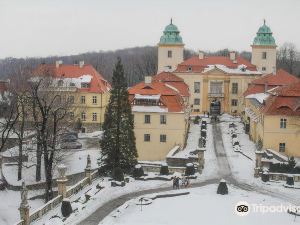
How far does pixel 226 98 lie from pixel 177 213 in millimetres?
42507

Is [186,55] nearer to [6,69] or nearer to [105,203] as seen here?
[6,69]

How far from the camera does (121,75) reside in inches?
1521

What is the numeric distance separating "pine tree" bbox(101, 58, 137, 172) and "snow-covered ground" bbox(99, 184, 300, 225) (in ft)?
21.1

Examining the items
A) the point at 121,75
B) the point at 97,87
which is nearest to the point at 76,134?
the point at 97,87

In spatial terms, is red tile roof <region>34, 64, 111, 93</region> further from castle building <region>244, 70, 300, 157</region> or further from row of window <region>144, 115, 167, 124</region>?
castle building <region>244, 70, 300, 157</region>

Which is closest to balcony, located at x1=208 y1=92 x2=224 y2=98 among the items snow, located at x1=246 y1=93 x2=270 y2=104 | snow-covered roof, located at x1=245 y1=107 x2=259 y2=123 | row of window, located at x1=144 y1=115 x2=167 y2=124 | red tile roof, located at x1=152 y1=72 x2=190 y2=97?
red tile roof, located at x1=152 y1=72 x2=190 y2=97

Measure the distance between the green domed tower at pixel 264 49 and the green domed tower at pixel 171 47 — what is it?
10265 millimetres

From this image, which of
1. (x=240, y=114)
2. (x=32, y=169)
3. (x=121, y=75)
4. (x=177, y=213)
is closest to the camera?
(x=177, y=213)

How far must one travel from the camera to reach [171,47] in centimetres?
7169

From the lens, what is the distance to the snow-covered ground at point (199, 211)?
26906 mm

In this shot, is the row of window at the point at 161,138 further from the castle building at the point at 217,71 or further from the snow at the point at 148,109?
the castle building at the point at 217,71
